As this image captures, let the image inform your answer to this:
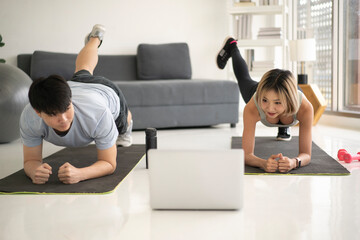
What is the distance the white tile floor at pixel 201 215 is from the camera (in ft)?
5.25

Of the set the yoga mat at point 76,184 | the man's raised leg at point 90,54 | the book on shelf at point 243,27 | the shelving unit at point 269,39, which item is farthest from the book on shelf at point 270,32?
the yoga mat at point 76,184

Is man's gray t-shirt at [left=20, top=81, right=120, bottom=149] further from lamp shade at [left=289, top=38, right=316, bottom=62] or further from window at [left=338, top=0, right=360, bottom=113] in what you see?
window at [left=338, top=0, right=360, bottom=113]

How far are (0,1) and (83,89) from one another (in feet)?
10.8

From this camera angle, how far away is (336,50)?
4781 mm

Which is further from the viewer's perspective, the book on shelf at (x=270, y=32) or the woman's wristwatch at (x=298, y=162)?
the book on shelf at (x=270, y=32)

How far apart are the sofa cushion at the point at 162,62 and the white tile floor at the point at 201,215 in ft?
9.17

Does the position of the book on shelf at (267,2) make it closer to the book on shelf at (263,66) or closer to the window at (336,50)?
the window at (336,50)

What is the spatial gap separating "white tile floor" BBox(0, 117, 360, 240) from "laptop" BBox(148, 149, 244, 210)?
5 centimetres

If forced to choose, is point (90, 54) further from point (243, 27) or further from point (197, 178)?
point (243, 27)

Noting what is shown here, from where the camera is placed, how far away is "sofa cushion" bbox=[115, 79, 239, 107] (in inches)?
174

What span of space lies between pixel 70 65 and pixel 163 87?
114 centimetres

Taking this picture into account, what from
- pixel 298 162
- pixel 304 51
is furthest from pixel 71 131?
pixel 304 51

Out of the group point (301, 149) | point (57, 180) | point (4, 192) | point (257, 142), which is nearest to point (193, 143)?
point (257, 142)

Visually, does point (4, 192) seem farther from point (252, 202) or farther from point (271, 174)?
point (271, 174)
